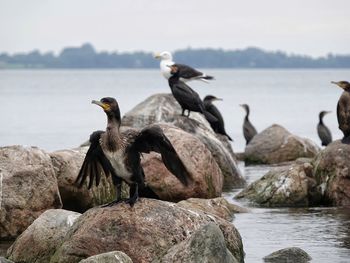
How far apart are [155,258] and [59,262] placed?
1011 millimetres

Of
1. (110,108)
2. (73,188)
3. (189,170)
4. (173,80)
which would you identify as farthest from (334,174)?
(110,108)

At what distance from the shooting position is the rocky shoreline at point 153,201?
938 centimetres

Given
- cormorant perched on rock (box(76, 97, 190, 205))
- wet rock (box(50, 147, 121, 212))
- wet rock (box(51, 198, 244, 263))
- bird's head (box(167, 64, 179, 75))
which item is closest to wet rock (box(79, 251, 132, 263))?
wet rock (box(51, 198, 244, 263))

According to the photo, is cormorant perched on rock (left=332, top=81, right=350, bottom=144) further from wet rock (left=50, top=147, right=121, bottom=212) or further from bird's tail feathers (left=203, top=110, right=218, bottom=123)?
bird's tail feathers (left=203, top=110, right=218, bottom=123)

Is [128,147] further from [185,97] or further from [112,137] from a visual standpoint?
[185,97]

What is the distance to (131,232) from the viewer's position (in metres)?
9.39

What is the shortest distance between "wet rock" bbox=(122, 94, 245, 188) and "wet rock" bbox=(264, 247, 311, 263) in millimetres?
6331

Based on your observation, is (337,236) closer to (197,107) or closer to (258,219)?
(258,219)

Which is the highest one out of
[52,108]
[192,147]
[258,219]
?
[192,147]

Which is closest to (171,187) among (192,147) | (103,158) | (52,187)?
(192,147)

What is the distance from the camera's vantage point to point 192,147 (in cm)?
1395

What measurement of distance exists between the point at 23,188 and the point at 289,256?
344 centimetres

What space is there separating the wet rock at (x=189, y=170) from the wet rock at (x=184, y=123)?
2.68m

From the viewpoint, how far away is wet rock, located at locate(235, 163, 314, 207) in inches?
581
